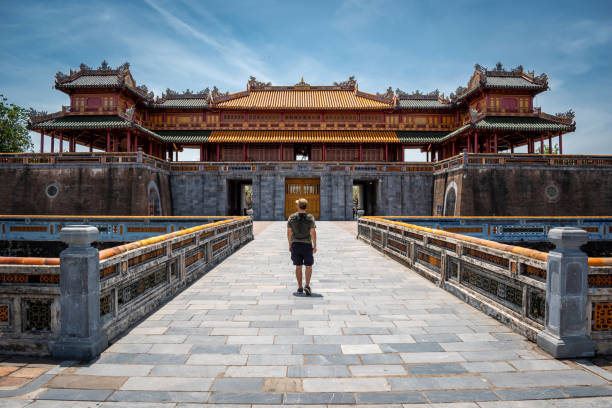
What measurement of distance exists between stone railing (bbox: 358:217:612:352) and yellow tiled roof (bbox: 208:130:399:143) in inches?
895

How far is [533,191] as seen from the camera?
22516 mm

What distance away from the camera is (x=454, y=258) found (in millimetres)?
6363

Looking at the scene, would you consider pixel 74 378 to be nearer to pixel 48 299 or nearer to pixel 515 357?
pixel 48 299

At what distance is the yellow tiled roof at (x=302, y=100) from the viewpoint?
100 feet

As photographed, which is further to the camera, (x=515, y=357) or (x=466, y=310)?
(x=466, y=310)

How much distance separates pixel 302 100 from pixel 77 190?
785 inches

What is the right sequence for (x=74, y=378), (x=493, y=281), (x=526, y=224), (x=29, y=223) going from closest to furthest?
(x=74, y=378), (x=493, y=281), (x=526, y=224), (x=29, y=223)

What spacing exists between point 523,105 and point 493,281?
27743mm

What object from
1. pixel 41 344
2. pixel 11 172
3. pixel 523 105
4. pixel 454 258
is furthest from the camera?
pixel 523 105

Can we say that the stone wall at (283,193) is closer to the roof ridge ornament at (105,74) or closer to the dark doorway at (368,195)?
the dark doorway at (368,195)

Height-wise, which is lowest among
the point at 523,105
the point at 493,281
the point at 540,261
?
the point at 493,281

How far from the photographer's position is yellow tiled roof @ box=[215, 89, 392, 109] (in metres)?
30.6

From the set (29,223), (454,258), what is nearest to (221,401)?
(454,258)

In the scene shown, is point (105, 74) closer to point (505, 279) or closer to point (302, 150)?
point (302, 150)
